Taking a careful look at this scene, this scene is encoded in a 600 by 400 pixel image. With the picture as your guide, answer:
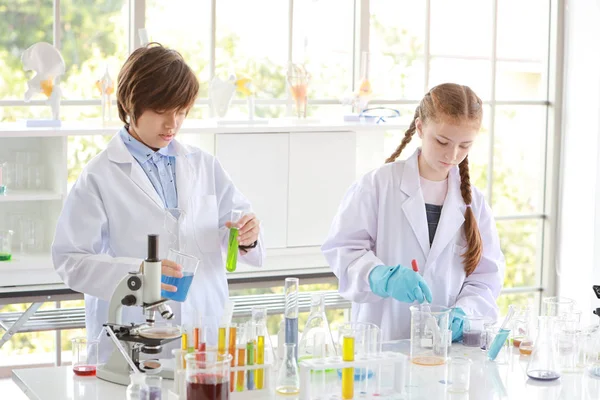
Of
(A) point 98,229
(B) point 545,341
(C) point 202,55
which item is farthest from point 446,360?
(C) point 202,55

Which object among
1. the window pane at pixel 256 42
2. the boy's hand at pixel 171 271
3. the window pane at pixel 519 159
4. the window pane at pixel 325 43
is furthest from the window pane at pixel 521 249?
the boy's hand at pixel 171 271

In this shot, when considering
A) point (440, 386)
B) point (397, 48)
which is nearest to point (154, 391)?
point (440, 386)

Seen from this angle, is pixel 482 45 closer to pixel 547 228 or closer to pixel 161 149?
pixel 547 228

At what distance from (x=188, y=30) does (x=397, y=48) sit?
1158 mm

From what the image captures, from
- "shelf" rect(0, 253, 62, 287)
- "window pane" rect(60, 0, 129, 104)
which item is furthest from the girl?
"window pane" rect(60, 0, 129, 104)

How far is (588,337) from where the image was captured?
8.43 ft

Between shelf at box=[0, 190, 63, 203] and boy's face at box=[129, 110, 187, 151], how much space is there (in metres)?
1.31

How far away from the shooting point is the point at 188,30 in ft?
15.4

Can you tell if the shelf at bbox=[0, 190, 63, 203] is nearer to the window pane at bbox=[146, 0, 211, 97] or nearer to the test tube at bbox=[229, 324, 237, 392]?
the window pane at bbox=[146, 0, 211, 97]

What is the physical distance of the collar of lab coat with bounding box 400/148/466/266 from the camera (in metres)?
2.98

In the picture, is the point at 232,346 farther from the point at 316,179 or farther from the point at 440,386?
the point at 316,179

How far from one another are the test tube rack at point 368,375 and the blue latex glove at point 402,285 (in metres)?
0.40

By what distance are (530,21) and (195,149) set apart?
300 centimetres

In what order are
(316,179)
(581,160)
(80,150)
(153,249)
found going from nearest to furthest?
(153,249), (316,179), (80,150), (581,160)
